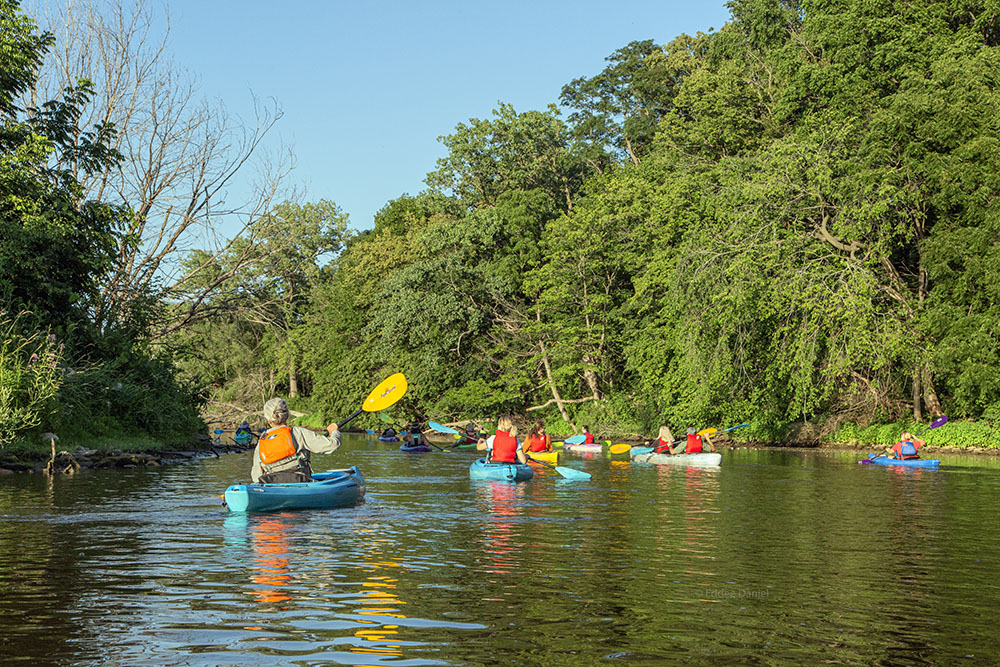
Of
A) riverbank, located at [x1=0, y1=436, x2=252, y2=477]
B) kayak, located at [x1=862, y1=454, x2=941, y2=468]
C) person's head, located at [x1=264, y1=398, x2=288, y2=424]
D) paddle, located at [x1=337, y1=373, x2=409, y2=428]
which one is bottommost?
kayak, located at [x1=862, y1=454, x2=941, y2=468]

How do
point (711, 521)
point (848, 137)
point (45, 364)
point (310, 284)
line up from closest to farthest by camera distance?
1. point (711, 521)
2. point (45, 364)
3. point (310, 284)
4. point (848, 137)

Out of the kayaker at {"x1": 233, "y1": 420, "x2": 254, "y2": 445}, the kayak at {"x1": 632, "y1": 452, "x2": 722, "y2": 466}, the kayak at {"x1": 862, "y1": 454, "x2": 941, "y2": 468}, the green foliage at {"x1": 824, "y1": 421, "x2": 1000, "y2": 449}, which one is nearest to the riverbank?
the kayaker at {"x1": 233, "y1": 420, "x2": 254, "y2": 445}

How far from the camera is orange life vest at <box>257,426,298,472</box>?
44.7 feet

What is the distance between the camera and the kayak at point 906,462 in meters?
24.2

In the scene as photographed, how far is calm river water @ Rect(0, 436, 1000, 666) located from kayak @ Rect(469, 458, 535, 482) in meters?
2.03

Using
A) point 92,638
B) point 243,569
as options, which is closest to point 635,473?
point 243,569

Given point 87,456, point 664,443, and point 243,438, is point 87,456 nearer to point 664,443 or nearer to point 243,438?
point 664,443

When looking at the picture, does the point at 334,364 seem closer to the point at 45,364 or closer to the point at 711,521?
the point at 45,364

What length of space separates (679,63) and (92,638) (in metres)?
52.0

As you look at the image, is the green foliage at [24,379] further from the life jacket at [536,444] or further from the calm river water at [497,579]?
the life jacket at [536,444]

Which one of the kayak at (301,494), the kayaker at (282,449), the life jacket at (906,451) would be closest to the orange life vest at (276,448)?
the kayaker at (282,449)

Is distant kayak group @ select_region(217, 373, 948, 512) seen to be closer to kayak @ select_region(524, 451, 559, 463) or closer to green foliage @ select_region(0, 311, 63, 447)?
kayak @ select_region(524, 451, 559, 463)

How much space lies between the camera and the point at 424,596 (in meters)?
Answer: 7.96

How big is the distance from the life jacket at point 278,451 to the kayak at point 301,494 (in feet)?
1.37
